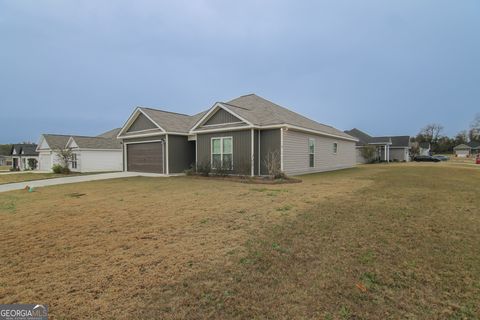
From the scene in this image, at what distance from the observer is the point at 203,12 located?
1911 centimetres

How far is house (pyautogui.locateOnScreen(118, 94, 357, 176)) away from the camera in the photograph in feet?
47.1

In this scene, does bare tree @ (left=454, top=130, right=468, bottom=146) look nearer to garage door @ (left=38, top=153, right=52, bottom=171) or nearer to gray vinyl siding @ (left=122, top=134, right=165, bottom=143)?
gray vinyl siding @ (left=122, top=134, right=165, bottom=143)

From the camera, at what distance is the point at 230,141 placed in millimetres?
15078

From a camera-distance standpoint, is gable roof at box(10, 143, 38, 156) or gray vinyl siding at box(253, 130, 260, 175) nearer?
gray vinyl siding at box(253, 130, 260, 175)

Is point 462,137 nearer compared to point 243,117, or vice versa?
point 243,117

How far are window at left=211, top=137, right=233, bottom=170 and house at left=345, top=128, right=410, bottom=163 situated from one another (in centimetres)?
2801

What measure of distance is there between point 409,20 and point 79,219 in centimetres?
2760

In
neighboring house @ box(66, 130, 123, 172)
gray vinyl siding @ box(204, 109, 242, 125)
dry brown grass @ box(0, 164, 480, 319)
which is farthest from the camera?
neighboring house @ box(66, 130, 123, 172)

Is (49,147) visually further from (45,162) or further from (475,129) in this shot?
(475,129)

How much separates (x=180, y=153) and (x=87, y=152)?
13609mm

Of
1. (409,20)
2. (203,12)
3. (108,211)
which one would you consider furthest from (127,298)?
(409,20)

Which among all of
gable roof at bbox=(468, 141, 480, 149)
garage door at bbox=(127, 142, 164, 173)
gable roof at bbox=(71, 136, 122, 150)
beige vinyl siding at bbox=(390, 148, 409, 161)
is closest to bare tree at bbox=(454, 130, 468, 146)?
gable roof at bbox=(468, 141, 480, 149)

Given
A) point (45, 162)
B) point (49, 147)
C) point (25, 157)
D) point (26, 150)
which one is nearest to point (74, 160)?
point (49, 147)

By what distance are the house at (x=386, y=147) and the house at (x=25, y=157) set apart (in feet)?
172
